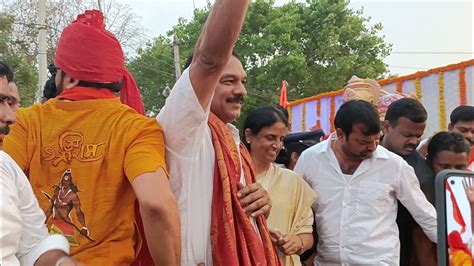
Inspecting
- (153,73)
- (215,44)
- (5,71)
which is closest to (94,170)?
(5,71)

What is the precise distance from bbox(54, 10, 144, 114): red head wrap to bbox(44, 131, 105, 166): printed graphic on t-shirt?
8.3 inches

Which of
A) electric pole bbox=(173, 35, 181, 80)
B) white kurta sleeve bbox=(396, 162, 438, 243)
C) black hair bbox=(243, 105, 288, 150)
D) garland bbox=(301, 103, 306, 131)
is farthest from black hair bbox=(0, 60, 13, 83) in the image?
electric pole bbox=(173, 35, 181, 80)

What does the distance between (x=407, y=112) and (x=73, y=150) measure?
205 cm

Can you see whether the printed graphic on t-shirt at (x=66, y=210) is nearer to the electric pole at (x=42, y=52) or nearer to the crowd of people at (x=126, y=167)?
the crowd of people at (x=126, y=167)

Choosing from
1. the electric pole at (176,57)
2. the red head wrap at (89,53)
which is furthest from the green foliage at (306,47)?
the red head wrap at (89,53)

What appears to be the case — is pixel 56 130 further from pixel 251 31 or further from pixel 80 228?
pixel 251 31

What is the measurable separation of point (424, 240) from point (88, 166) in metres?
1.85

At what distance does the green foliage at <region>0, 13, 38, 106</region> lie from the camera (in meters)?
15.7

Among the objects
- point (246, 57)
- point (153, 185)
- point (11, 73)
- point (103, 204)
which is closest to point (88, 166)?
point (103, 204)

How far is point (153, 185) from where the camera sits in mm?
1545

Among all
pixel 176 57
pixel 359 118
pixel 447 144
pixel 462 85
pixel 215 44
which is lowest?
pixel 447 144

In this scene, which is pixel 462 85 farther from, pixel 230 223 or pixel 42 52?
pixel 42 52

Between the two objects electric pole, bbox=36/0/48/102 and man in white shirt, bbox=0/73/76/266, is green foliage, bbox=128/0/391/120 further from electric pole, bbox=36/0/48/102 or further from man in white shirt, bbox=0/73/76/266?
man in white shirt, bbox=0/73/76/266

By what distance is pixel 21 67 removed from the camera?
1588cm
